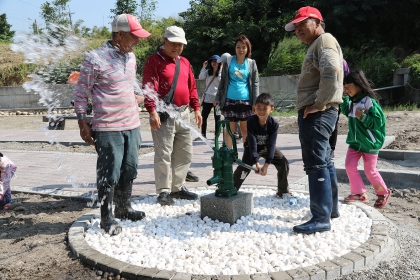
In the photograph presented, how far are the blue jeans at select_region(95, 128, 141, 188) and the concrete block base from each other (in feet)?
2.62

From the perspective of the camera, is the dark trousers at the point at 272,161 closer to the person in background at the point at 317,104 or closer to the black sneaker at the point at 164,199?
the black sneaker at the point at 164,199

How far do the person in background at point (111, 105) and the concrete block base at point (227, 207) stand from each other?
31.9 inches

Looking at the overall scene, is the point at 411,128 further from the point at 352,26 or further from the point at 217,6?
the point at 217,6

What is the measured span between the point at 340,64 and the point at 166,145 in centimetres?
202

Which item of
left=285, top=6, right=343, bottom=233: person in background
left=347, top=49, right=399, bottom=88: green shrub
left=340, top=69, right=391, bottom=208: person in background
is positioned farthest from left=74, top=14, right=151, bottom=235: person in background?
left=347, top=49, right=399, bottom=88: green shrub

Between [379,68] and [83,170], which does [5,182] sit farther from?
[379,68]

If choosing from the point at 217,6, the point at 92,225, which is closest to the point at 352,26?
the point at 217,6

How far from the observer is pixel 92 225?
13.8 feet

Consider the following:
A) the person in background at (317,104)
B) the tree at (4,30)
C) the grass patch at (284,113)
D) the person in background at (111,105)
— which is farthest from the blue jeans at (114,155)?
the tree at (4,30)

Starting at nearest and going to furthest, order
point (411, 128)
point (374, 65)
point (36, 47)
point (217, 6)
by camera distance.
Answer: point (36, 47), point (411, 128), point (374, 65), point (217, 6)

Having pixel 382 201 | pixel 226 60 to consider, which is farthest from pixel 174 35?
pixel 382 201

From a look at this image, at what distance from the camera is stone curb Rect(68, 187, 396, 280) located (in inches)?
119

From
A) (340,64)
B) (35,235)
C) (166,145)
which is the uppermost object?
(340,64)

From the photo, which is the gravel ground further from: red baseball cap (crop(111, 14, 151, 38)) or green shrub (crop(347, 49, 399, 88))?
green shrub (crop(347, 49, 399, 88))
